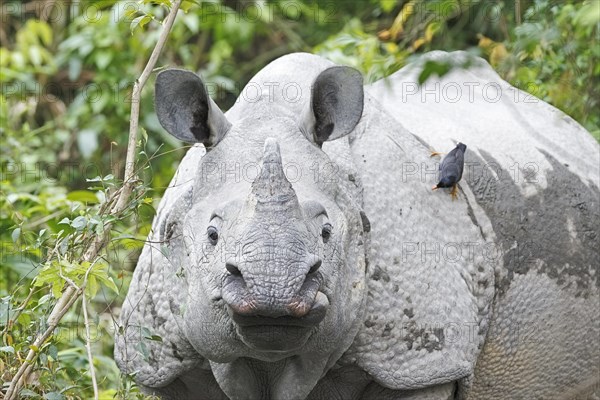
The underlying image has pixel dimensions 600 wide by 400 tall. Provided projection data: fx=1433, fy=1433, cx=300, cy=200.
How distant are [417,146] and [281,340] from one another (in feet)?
5.34

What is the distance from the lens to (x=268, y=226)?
489cm

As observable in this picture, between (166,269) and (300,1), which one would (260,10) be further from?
(166,269)

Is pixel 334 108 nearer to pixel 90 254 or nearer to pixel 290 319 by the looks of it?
pixel 290 319

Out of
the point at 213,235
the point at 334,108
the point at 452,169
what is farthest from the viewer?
the point at 452,169

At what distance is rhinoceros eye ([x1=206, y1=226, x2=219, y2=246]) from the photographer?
16.8 ft

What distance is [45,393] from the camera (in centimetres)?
605

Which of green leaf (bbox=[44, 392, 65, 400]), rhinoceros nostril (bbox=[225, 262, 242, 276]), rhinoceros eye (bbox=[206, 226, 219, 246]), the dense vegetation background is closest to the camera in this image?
rhinoceros nostril (bbox=[225, 262, 242, 276])

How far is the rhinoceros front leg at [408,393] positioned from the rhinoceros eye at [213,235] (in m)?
1.04

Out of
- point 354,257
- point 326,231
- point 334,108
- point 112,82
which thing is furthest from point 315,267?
point 112,82

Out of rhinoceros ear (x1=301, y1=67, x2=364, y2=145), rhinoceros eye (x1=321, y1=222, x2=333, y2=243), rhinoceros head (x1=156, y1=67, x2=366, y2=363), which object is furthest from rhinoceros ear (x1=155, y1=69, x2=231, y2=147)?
rhinoceros eye (x1=321, y1=222, x2=333, y2=243)

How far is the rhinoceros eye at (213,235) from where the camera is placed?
5129 mm

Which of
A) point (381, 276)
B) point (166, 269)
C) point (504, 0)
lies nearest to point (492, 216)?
point (381, 276)

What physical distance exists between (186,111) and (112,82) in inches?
227

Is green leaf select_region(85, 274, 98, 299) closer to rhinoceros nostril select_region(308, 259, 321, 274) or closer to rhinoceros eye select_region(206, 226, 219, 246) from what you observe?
rhinoceros eye select_region(206, 226, 219, 246)
